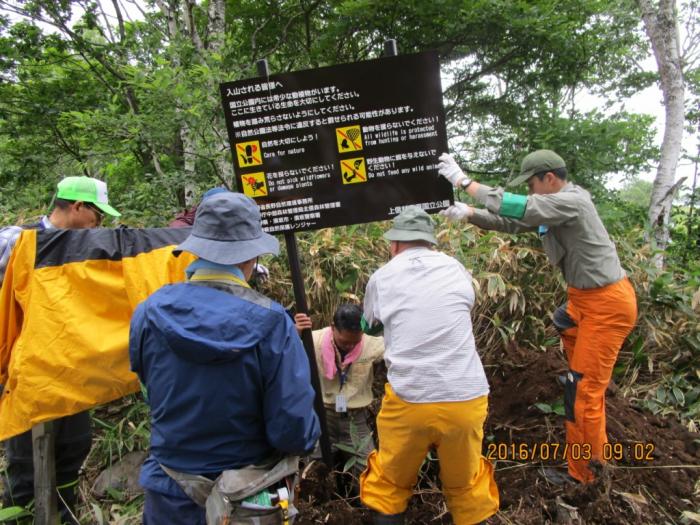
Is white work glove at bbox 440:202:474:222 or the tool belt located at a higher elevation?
white work glove at bbox 440:202:474:222

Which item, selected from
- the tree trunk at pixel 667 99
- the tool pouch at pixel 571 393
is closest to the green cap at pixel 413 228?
the tool pouch at pixel 571 393

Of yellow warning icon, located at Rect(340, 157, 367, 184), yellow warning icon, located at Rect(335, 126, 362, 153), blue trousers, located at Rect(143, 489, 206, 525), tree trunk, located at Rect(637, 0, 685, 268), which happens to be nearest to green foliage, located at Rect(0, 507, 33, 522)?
blue trousers, located at Rect(143, 489, 206, 525)

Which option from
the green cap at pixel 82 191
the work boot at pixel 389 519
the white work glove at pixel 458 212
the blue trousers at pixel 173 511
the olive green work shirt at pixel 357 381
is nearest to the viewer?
the blue trousers at pixel 173 511

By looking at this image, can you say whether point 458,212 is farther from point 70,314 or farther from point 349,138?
point 70,314

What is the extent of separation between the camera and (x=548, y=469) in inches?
135

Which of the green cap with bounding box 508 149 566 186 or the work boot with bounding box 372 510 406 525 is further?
the green cap with bounding box 508 149 566 186

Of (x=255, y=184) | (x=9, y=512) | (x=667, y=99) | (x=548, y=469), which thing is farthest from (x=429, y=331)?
(x=667, y=99)

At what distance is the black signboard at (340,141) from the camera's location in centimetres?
300

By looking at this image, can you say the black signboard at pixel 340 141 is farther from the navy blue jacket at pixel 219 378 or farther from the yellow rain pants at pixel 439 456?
the navy blue jacket at pixel 219 378

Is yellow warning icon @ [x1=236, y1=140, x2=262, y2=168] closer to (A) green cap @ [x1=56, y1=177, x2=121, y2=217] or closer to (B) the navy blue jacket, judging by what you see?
(A) green cap @ [x1=56, y1=177, x2=121, y2=217]

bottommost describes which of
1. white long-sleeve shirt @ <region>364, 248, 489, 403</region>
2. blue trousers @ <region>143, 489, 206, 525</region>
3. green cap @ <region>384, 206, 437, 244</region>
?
blue trousers @ <region>143, 489, 206, 525</region>

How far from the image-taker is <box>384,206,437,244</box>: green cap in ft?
8.77
